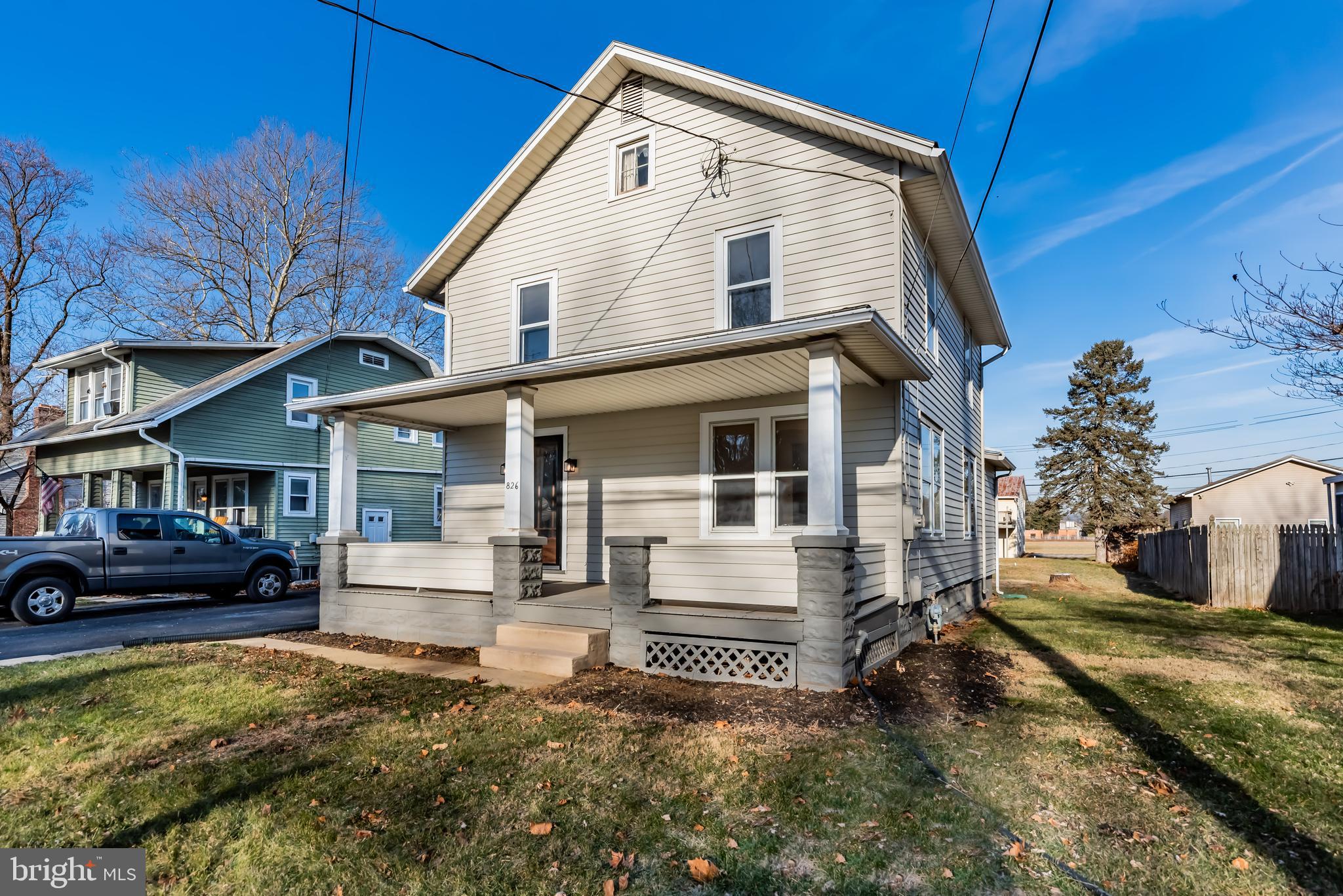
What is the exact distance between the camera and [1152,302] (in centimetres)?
736

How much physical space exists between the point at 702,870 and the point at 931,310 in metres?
8.49

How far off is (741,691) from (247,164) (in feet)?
94.1

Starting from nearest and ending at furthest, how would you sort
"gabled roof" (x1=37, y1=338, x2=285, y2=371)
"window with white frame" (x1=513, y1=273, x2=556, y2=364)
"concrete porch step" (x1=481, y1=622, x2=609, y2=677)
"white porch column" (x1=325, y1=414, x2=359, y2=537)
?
"concrete porch step" (x1=481, y1=622, x2=609, y2=677), "white porch column" (x1=325, y1=414, x2=359, y2=537), "window with white frame" (x1=513, y1=273, x2=556, y2=364), "gabled roof" (x1=37, y1=338, x2=285, y2=371)

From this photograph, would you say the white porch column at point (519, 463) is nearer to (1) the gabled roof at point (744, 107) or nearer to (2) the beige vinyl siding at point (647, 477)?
(2) the beige vinyl siding at point (647, 477)

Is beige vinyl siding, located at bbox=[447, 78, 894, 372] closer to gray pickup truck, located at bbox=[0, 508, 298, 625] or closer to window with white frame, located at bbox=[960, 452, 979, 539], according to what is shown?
window with white frame, located at bbox=[960, 452, 979, 539]

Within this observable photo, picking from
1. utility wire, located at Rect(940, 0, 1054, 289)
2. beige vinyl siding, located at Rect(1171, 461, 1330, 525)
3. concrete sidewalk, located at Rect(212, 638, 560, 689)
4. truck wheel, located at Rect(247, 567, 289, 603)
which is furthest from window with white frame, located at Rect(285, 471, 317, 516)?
beige vinyl siding, located at Rect(1171, 461, 1330, 525)

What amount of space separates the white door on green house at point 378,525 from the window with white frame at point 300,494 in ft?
4.72

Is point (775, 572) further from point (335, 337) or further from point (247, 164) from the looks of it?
point (247, 164)

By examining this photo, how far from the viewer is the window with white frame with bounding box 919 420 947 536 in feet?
29.5

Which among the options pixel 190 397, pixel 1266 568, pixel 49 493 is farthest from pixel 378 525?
pixel 1266 568

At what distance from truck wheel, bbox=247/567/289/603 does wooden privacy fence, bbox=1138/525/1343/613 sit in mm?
17974

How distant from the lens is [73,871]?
3016 millimetres


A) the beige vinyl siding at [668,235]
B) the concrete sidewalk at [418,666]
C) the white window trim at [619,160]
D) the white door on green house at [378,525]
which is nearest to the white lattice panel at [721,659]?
the concrete sidewalk at [418,666]

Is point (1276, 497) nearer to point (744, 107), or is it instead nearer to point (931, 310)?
point (931, 310)
